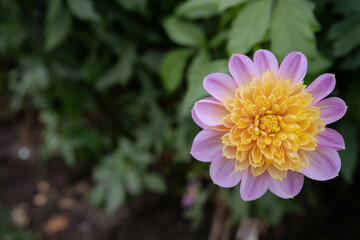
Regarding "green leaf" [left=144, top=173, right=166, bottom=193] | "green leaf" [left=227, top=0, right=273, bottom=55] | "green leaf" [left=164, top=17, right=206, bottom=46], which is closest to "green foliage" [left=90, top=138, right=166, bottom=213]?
"green leaf" [left=144, top=173, right=166, bottom=193]

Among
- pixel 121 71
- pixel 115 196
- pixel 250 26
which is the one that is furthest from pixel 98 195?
pixel 250 26

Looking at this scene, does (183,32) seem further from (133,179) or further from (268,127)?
(133,179)

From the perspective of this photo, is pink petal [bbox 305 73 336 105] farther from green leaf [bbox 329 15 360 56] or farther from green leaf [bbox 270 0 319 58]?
green leaf [bbox 329 15 360 56]

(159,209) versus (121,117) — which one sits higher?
(121,117)

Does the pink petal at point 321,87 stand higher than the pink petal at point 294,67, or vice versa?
the pink petal at point 294,67

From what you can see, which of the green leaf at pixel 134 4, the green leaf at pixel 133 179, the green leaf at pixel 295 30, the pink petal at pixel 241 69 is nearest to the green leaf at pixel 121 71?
the green leaf at pixel 134 4

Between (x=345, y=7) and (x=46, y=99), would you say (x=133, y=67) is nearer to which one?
(x=46, y=99)

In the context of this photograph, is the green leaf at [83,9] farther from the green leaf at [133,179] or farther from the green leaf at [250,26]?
the green leaf at [133,179]

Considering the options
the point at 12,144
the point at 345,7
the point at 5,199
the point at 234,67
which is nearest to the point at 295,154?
the point at 234,67
